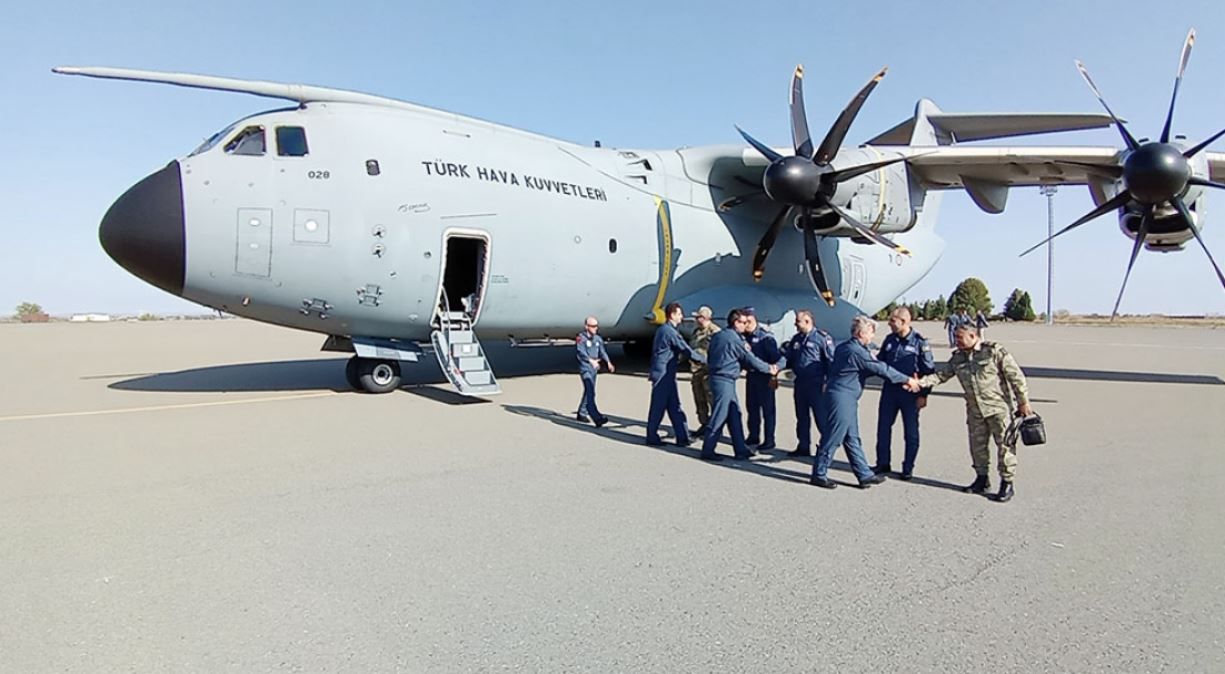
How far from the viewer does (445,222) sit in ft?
32.3

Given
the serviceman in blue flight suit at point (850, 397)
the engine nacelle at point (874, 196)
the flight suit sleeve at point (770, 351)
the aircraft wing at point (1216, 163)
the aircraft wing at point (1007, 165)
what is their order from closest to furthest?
the serviceman in blue flight suit at point (850, 397), the flight suit sleeve at point (770, 351), the aircraft wing at point (1007, 165), the aircraft wing at point (1216, 163), the engine nacelle at point (874, 196)

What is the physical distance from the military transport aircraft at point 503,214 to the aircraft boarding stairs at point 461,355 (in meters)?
A: 0.03

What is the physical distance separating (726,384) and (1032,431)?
246 centimetres

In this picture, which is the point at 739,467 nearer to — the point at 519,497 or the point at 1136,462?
the point at 519,497

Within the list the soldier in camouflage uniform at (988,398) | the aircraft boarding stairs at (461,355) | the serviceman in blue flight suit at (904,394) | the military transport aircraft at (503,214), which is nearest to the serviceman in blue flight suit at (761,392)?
the serviceman in blue flight suit at (904,394)

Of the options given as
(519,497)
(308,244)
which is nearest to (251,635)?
(519,497)

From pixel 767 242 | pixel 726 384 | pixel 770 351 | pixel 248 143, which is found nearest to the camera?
pixel 726 384

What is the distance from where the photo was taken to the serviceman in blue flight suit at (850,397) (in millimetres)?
5566

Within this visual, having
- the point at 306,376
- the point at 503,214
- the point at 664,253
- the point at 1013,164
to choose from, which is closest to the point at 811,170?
the point at 664,253

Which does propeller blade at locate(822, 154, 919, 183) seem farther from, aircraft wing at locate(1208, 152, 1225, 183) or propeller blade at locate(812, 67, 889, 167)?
aircraft wing at locate(1208, 152, 1225, 183)

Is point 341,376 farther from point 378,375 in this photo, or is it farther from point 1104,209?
point 1104,209

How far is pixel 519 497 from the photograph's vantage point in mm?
5195

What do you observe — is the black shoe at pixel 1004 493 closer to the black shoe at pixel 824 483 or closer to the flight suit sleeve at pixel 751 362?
the black shoe at pixel 824 483

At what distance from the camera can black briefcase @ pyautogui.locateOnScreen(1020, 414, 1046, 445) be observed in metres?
4.96
